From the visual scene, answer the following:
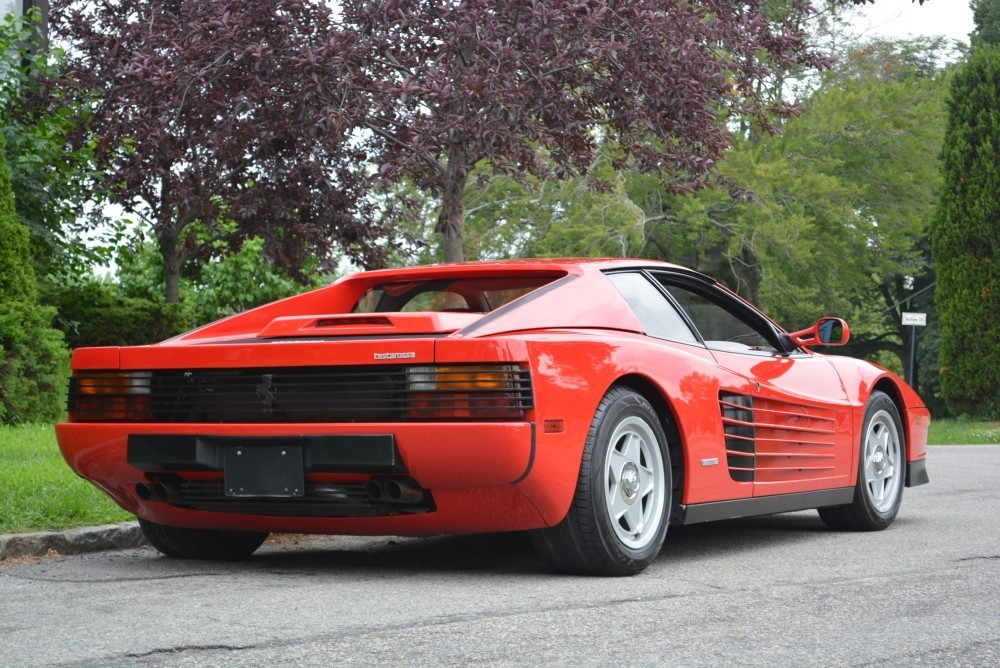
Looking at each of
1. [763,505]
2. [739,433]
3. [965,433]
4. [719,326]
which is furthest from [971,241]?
[739,433]

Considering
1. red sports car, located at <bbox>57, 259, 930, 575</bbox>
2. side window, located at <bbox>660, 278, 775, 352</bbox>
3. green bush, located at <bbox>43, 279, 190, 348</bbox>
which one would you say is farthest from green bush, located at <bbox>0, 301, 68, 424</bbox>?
side window, located at <bbox>660, 278, 775, 352</bbox>

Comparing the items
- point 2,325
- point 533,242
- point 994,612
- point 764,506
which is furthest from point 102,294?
point 533,242

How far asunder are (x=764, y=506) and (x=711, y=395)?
752 millimetres

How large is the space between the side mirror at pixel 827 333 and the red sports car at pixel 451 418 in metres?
0.85

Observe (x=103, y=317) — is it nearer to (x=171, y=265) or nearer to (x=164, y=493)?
(x=171, y=265)

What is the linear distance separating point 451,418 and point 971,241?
19605 millimetres

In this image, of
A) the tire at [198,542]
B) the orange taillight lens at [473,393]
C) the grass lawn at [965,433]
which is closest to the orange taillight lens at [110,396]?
the tire at [198,542]

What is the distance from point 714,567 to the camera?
552 cm

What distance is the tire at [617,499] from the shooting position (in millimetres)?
4934

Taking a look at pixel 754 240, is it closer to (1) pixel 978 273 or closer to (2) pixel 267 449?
(1) pixel 978 273

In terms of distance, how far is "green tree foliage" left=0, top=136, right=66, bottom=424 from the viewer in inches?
437

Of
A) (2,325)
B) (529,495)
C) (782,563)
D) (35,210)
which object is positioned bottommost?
(782,563)

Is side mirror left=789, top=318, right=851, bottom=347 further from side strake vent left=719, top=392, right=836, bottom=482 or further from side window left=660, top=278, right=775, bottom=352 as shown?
side strake vent left=719, top=392, right=836, bottom=482

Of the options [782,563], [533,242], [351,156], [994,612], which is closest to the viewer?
[994,612]
